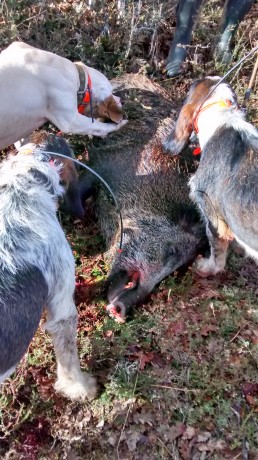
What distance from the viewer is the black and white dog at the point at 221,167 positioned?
12.9ft

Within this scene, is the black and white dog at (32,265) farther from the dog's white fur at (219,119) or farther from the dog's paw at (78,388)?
the dog's white fur at (219,119)

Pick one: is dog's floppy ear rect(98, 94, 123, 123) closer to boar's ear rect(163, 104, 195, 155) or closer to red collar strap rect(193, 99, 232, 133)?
boar's ear rect(163, 104, 195, 155)

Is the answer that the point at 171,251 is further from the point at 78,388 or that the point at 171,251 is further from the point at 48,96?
the point at 48,96

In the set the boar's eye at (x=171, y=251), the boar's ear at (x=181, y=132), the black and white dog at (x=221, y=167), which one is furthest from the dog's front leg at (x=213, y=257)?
the boar's ear at (x=181, y=132)

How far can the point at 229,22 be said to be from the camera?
19.7ft

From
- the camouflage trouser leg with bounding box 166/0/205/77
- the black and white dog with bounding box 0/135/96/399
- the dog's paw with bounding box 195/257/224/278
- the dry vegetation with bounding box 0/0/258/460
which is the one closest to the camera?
the black and white dog with bounding box 0/135/96/399

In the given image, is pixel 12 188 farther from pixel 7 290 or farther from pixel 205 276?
pixel 205 276

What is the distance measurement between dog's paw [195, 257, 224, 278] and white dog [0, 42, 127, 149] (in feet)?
5.11

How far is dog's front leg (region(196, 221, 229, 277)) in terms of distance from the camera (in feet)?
14.9

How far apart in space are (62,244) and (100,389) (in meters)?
1.37

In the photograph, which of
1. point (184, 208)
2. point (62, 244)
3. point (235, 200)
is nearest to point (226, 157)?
point (235, 200)

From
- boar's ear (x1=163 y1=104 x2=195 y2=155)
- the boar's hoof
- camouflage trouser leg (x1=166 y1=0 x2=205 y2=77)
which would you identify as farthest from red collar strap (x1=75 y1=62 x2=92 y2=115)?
the boar's hoof

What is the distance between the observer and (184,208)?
4.74 metres

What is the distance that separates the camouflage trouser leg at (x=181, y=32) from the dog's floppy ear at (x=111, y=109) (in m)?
1.22
